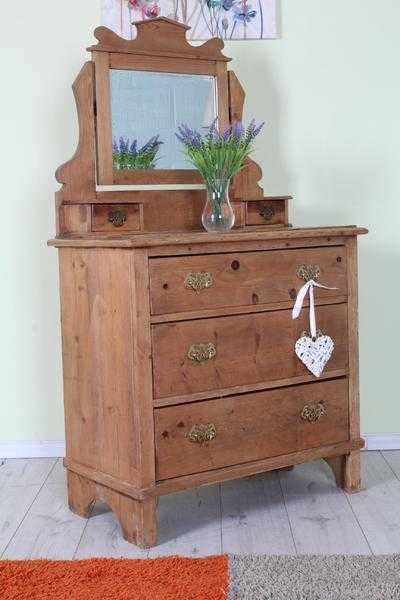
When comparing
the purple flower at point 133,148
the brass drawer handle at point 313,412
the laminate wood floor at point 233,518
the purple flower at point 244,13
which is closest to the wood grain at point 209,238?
the purple flower at point 133,148

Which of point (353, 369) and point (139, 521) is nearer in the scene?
point (139, 521)

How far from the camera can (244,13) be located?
3170 millimetres

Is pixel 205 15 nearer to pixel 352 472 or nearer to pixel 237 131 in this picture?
pixel 237 131

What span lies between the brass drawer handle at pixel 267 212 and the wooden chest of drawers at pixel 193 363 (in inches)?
12.0

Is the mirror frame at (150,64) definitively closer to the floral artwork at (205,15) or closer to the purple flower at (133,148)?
the purple flower at (133,148)

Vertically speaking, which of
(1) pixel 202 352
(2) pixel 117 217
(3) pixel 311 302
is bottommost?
(1) pixel 202 352

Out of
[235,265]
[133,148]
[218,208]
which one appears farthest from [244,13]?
[235,265]

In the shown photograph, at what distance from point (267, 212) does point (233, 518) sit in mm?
939

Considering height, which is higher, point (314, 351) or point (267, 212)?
point (267, 212)

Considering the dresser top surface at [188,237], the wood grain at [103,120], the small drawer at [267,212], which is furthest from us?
the small drawer at [267,212]

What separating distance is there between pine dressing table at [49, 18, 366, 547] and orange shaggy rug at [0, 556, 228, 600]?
0.21m

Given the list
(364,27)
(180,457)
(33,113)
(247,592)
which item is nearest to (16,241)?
(33,113)

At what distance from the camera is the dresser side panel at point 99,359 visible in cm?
249

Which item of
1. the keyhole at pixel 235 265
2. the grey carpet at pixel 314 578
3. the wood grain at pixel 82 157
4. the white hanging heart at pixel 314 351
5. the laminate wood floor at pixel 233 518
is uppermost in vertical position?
the wood grain at pixel 82 157
